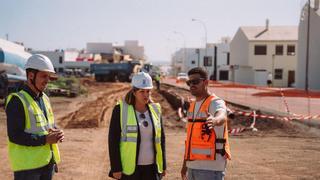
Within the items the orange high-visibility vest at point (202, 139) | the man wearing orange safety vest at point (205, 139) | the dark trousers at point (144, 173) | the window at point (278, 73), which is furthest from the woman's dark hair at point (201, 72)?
the window at point (278, 73)

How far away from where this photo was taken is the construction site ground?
32.4ft

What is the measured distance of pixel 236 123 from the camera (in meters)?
19.3

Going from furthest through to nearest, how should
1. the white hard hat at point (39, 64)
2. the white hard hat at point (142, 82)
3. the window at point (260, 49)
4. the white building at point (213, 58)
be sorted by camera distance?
the white building at point (213, 58) → the window at point (260, 49) → the white hard hat at point (142, 82) → the white hard hat at point (39, 64)

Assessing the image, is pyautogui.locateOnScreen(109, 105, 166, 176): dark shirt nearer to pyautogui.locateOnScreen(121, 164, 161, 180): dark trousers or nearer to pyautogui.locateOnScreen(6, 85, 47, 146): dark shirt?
pyautogui.locateOnScreen(121, 164, 161, 180): dark trousers

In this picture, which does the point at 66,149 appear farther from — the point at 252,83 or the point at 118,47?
the point at 118,47

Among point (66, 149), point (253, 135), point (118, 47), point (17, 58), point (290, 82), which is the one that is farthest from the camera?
point (118, 47)

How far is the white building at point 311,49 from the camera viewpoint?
163ft

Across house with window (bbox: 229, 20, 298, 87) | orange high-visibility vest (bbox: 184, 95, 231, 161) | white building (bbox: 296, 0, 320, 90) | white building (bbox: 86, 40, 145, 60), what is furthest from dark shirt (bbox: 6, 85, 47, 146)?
white building (bbox: 86, 40, 145, 60)

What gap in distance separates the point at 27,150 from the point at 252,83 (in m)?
64.5

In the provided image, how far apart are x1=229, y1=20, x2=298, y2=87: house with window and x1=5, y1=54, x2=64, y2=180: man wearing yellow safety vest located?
61.9 m

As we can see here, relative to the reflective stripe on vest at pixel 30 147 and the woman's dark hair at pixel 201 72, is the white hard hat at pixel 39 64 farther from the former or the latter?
the woman's dark hair at pixel 201 72

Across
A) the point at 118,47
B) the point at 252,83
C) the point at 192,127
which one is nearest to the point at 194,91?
the point at 192,127

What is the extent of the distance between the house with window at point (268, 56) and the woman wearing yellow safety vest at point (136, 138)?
61404 mm

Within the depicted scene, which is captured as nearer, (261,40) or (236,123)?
(236,123)
